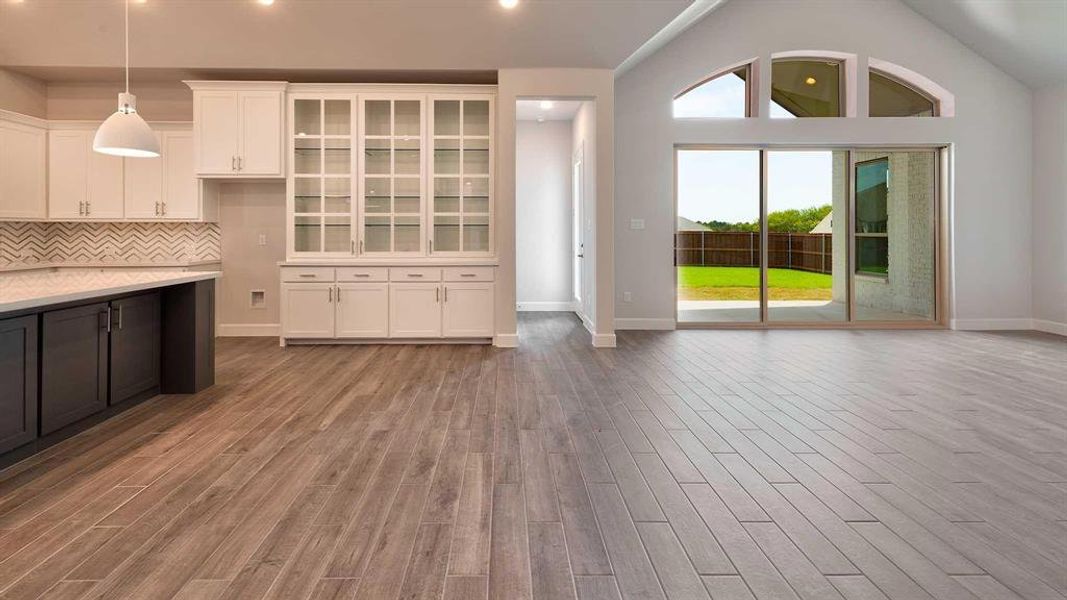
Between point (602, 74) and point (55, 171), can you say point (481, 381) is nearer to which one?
point (602, 74)

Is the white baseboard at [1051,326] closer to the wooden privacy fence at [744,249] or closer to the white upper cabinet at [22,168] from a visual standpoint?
the wooden privacy fence at [744,249]

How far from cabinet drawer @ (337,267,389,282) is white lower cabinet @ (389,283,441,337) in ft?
0.53

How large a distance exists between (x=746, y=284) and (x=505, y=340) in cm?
348

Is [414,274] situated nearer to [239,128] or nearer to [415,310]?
[415,310]

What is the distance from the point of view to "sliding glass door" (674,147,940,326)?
805 cm

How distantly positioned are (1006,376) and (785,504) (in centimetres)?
384

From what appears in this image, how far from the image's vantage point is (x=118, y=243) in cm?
693

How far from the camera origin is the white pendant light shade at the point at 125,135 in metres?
3.79

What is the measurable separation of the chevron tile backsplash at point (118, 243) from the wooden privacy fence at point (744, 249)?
5.63 m

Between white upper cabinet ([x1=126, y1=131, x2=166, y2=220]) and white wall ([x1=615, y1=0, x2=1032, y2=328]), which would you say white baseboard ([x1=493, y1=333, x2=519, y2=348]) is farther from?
white upper cabinet ([x1=126, y1=131, x2=166, y2=220])

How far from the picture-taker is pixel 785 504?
251 centimetres

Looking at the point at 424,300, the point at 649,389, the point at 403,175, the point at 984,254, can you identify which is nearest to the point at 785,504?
the point at 649,389

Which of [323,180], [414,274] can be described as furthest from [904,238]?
[323,180]

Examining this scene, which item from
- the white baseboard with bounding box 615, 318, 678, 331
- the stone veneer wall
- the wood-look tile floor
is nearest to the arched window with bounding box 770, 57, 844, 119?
the stone veneer wall
